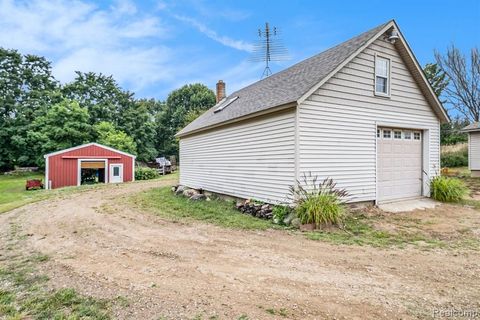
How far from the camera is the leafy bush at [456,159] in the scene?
2462cm

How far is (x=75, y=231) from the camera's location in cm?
698

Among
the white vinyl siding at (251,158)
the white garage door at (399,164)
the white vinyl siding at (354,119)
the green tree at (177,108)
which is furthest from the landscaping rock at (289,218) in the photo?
the green tree at (177,108)

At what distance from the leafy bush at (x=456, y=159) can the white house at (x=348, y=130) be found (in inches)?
685

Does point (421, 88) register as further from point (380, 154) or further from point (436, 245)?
point (436, 245)

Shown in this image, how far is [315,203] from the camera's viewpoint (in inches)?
276

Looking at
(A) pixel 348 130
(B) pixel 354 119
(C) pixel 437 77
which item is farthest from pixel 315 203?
(C) pixel 437 77

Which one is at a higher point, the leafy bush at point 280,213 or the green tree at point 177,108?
the green tree at point 177,108

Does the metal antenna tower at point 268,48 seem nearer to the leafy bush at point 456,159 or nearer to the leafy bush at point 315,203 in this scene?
the leafy bush at point 315,203

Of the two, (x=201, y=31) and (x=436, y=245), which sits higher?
(x=201, y=31)

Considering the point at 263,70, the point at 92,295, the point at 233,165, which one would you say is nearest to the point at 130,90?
the point at 263,70

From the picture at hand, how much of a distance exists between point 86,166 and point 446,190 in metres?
23.5

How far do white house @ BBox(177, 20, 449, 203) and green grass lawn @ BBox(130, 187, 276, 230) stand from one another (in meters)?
0.94

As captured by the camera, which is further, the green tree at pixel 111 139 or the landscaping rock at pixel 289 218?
the green tree at pixel 111 139

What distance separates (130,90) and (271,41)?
Result: 116 ft
